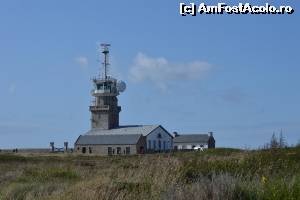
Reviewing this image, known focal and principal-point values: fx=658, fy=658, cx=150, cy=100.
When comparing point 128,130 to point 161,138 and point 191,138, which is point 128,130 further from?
point 191,138

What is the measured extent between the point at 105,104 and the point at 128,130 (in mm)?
6243

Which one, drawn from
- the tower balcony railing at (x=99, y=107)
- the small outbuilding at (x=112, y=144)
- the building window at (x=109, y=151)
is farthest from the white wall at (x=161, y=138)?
the tower balcony railing at (x=99, y=107)

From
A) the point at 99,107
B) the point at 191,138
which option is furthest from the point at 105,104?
the point at 191,138

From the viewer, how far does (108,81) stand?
117m

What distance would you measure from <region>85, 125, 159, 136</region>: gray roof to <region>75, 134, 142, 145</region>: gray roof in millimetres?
1051

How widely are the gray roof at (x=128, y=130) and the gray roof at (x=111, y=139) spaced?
1051 millimetres

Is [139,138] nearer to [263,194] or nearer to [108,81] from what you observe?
[108,81]

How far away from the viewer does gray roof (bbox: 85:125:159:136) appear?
10875 centimetres

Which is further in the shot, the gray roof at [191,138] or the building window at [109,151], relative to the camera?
the gray roof at [191,138]

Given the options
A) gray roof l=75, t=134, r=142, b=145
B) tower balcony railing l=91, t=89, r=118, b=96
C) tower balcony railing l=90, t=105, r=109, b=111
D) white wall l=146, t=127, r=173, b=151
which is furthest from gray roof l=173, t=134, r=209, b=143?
tower balcony railing l=90, t=105, r=109, b=111

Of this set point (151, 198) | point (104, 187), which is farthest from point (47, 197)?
point (151, 198)

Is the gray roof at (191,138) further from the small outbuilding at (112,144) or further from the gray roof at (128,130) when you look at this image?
the small outbuilding at (112,144)

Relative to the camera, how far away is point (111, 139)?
107 meters

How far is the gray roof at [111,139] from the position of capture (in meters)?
106
